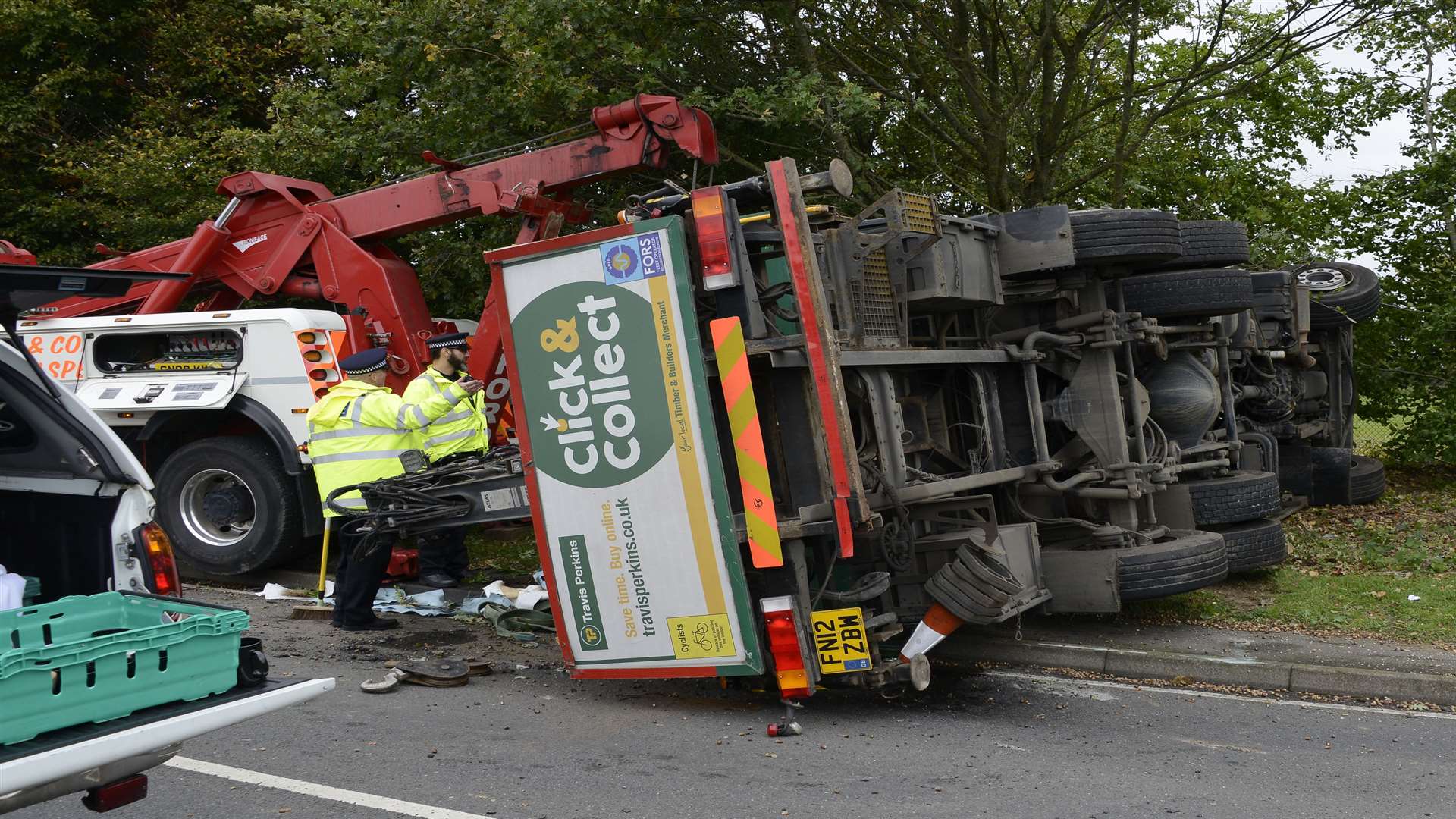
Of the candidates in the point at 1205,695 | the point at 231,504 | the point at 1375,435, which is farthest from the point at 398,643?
the point at 1375,435

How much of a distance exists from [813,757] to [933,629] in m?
0.98

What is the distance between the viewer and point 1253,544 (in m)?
7.34

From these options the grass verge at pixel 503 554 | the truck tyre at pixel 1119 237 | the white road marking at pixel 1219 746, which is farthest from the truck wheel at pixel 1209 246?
the grass verge at pixel 503 554

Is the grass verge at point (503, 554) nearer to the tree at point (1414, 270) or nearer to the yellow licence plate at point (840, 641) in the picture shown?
the yellow licence plate at point (840, 641)

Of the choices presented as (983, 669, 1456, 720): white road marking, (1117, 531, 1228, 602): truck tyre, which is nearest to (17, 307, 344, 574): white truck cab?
(983, 669, 1456, 720): white road marking

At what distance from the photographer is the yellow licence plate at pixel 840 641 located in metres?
5.29

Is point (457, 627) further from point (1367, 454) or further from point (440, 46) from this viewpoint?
point (1367, 454)

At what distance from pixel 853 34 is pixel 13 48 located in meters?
10.2

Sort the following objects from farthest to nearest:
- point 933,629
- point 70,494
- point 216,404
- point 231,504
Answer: point 231,504, point 216,404, point 933,629, point 70,494

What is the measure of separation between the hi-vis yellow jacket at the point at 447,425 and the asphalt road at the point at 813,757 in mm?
1788

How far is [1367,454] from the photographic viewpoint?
1383 centimetres

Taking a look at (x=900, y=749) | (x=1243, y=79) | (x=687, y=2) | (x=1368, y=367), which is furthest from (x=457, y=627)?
(x=1368, y=367)

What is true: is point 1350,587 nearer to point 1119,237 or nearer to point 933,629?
point 1119,237

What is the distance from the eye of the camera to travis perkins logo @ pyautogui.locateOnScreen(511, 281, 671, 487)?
17.4 ft
